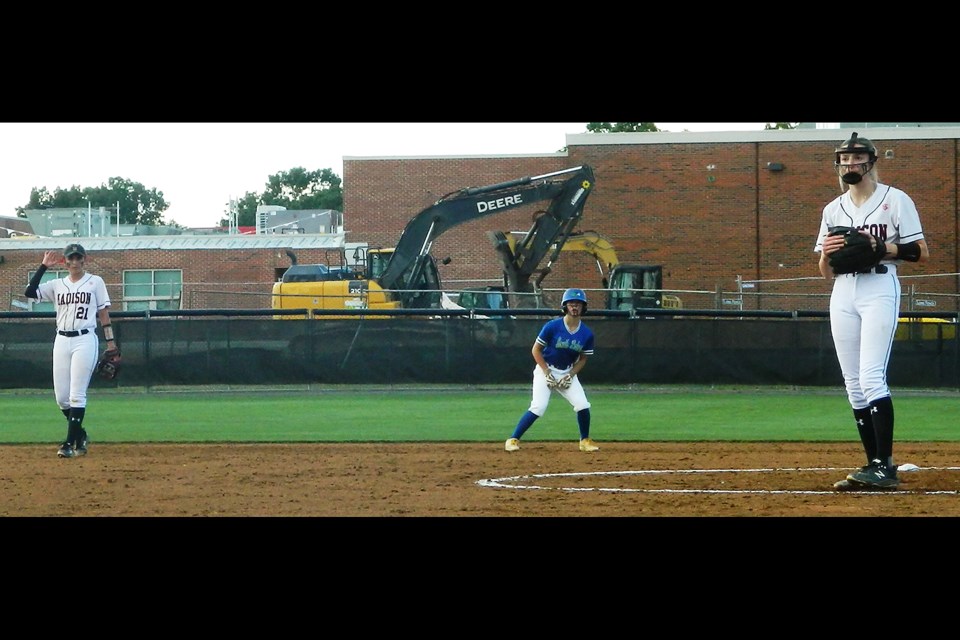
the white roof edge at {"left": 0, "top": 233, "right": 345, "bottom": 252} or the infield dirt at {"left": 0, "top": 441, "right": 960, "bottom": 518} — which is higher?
the white roof edge at {"left": 0, "top": 233, "right": 345, "bottom": 252}

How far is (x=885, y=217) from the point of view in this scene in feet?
25.3

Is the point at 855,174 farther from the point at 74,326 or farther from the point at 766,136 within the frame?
Result: the point at 766,136

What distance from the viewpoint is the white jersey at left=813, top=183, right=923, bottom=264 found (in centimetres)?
768

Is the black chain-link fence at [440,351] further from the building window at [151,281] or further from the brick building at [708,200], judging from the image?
the building window at [151,281]

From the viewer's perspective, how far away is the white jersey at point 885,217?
25.2 feet

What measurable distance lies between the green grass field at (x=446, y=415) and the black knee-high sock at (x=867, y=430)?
500cm

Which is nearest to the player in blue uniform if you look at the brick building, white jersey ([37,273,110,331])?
white jersey ([37,273,110,331])

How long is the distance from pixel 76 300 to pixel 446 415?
6.79 meters

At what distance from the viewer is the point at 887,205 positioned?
7.75m

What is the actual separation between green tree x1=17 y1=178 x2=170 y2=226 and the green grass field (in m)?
75.1

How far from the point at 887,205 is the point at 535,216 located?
75.3 feet

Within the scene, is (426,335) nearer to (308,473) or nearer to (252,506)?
(308,473)

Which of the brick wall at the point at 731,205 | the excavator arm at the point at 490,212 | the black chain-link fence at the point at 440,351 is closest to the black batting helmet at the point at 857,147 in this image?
the black chain-link fence at the point at 440,351

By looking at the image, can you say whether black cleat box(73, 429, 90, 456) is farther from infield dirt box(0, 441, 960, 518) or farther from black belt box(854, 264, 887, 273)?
black belt box(854, 264, 887, 273)
